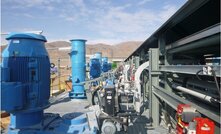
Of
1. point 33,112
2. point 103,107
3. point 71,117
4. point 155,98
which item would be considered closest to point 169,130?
point 155,98

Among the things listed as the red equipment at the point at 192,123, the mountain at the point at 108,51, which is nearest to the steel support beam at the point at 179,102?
the red equipment at the point at 192,123

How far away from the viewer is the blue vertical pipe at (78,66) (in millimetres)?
9148

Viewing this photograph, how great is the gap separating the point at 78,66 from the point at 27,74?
5.75 meters

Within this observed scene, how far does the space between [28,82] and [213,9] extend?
3016 mm

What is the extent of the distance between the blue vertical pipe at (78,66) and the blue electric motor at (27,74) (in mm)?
5288

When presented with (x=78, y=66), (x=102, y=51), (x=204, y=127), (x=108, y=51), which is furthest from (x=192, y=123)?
(x=102, y=51)

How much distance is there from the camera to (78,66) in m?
9.24

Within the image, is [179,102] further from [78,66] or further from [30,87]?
[78,66]

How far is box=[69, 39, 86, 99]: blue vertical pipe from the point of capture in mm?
9148

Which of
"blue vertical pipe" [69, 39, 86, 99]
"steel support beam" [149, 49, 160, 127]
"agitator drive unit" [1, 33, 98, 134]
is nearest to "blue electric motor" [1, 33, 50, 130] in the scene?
"agitator drive unit" [1, 33, 98, 134]

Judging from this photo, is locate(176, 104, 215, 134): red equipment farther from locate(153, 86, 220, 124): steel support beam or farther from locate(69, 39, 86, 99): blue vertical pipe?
locate(69, 39, 86, 99): blue vertical pipe

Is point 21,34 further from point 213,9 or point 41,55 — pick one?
point 213,9

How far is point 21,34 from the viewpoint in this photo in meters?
3.57

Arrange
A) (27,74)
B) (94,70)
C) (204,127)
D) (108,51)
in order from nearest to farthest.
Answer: (204,127) < (27,74) < (94,70) < (108,51)
